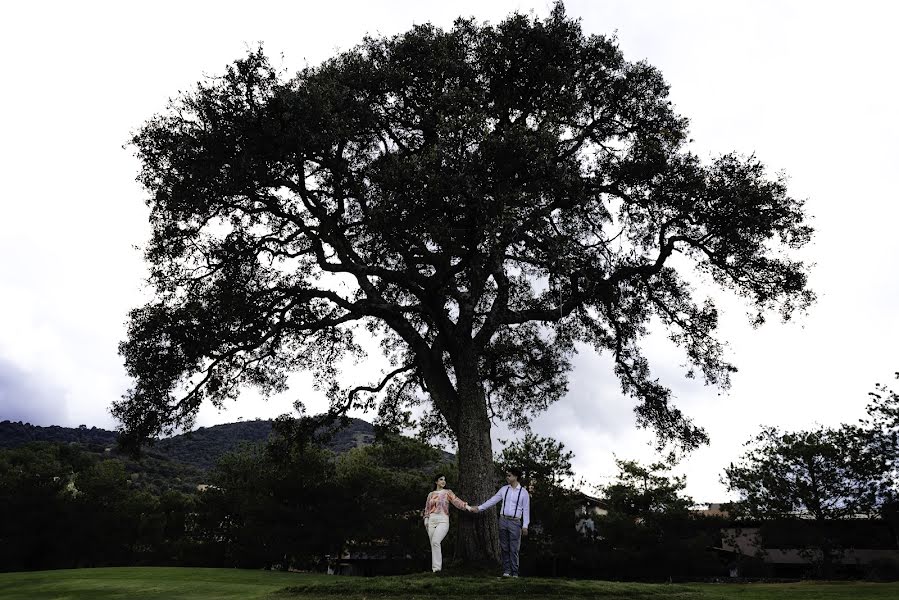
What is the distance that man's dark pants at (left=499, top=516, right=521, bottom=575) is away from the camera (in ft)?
46.5

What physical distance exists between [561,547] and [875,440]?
19819 millimetres

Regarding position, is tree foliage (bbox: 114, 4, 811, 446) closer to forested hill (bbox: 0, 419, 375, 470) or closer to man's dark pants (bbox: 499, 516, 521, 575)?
man's dark pants (bbox: 499, 516, 521, 575)

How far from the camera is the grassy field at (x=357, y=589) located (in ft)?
39.7

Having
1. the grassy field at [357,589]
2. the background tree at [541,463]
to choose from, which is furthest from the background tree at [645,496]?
the grassy field at [357,589]

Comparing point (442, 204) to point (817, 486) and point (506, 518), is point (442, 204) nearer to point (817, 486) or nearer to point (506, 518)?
point (506, 518)

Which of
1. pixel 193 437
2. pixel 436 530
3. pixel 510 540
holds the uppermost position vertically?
pixel 193 437

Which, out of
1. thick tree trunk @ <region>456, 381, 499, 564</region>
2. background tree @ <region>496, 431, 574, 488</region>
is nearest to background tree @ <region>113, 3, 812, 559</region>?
thick tree trunk @ <region>456, 381, 499, 564</region>

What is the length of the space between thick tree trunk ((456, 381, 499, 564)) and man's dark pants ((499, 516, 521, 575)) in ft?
5.71

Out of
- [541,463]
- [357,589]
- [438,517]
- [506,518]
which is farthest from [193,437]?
[506,518]

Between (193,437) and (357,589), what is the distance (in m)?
105

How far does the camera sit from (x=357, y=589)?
12820mm

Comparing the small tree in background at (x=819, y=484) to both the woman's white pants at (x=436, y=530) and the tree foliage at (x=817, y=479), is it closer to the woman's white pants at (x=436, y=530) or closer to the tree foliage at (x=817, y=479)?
the tree foliage at (x=817, y=479)

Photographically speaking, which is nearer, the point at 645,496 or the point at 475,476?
the point at 475,476

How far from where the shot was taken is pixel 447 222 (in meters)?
15.9
